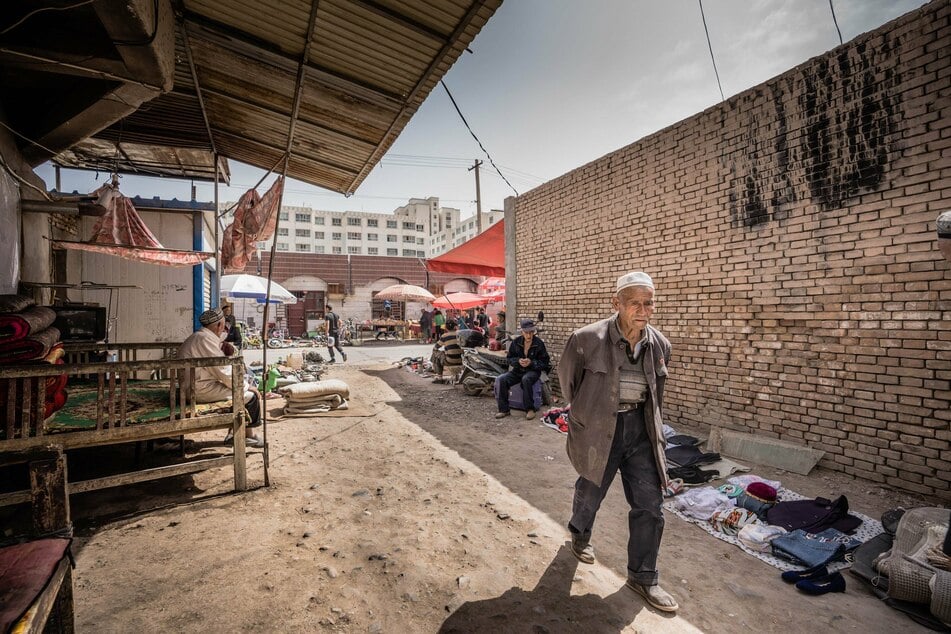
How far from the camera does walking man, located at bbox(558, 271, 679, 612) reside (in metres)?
2.48

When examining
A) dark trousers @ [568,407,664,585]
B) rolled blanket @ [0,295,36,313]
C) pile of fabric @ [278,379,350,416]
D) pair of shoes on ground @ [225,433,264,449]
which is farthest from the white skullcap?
pile of fabric @ [278,379,350,416]

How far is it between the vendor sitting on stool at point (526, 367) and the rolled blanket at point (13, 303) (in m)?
5.74

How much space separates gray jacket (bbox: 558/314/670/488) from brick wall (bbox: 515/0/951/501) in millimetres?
2681

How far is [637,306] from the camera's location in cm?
252

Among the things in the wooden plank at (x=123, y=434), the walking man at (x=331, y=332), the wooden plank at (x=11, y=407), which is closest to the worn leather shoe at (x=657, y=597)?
the wooden plank at (x=123, y=434)

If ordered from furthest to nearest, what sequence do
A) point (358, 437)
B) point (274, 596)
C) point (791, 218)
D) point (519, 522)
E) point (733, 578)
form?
1. point (358, 437)
2. point (791, 218)
3. point (519, 522)
4. point (733, 578)
5. point (274, 596)

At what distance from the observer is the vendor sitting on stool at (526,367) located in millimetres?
6781

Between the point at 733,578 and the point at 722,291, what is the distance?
340 cm

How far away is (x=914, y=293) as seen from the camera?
11.6 feet

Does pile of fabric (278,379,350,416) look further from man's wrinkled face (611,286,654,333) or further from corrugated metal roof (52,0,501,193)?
man's wrinkled face (611,286,654,333)

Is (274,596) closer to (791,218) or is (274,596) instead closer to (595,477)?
(595,477)

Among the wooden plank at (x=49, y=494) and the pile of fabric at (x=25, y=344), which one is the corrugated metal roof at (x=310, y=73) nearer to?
the pile of fabric at (x=25, y=344)

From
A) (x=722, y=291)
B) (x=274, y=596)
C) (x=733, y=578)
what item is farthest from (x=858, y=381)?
(x=274, y=596)

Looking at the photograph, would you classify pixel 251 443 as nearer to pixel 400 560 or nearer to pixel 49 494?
pixel 49 494
